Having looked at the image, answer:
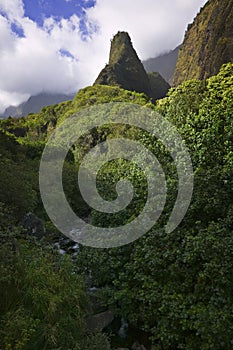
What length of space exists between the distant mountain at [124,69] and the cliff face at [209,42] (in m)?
7.10

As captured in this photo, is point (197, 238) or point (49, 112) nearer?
point (197, 238)

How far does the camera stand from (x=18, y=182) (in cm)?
1091

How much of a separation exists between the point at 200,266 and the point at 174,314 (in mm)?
1163

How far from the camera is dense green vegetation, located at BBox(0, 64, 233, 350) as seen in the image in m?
4.83

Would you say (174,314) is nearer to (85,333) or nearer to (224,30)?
(85,333)

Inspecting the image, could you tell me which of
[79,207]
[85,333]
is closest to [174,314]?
[85,333]

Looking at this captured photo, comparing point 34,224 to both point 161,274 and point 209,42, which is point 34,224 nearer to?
point 161,274

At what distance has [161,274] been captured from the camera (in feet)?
20.5

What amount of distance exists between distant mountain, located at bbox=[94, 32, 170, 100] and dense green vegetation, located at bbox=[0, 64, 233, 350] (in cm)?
4310

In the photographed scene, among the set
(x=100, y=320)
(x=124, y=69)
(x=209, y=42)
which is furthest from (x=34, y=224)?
(x=124, y=69)

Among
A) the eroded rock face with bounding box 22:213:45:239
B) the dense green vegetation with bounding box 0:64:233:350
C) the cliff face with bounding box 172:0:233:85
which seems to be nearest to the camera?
the dense green vegetation with bounding box 0:64:233:350

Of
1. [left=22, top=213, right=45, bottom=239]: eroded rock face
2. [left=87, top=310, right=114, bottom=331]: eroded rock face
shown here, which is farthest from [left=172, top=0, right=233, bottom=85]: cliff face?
[left=87, top=310, right=114, bottom=331]: eroded rock face

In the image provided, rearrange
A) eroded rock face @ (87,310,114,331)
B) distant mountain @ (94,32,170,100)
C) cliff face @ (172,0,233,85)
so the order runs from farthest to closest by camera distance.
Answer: distant mountain @ (94,32,170,100) < cliff face @ (172,0,233,85) < eroded rock face @ (87,310,114,331)

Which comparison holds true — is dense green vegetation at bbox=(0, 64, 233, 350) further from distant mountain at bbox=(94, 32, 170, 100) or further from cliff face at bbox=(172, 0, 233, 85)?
distant mountain at bbox=(94, 32, 170, 100)
